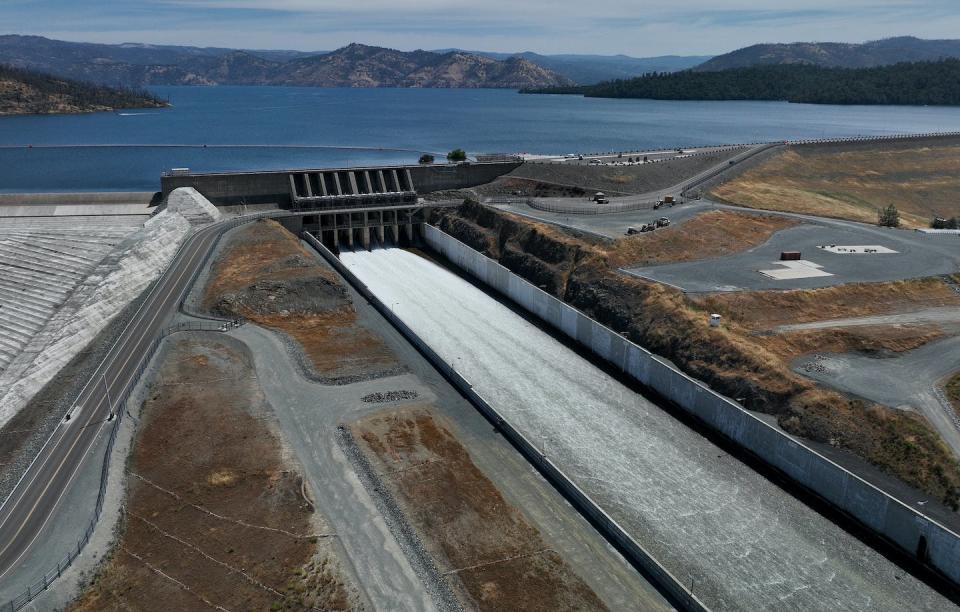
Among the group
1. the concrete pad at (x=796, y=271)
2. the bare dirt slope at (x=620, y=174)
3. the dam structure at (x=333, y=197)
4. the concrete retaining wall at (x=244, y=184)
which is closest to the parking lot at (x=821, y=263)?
the concrete pad at (x=796, y=271)

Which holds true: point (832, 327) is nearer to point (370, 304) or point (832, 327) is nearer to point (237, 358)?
point (370, 304)

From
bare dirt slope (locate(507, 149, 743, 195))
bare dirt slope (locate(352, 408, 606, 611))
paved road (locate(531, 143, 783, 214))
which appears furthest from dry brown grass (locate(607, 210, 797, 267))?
bare dirt slope (locate(352, 408, 606, 611))

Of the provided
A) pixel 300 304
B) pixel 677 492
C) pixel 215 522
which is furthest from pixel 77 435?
pixel 677 492

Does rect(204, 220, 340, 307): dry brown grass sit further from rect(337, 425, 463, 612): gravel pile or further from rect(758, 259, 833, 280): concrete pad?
rect(758, 259, 833, 280): concrete pad

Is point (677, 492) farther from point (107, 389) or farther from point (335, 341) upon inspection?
point (107, 389)

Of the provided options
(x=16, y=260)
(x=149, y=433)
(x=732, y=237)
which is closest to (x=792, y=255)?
(x=732, y=237)

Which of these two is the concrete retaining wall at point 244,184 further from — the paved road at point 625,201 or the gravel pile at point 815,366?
the gravel pile at point 815,366
